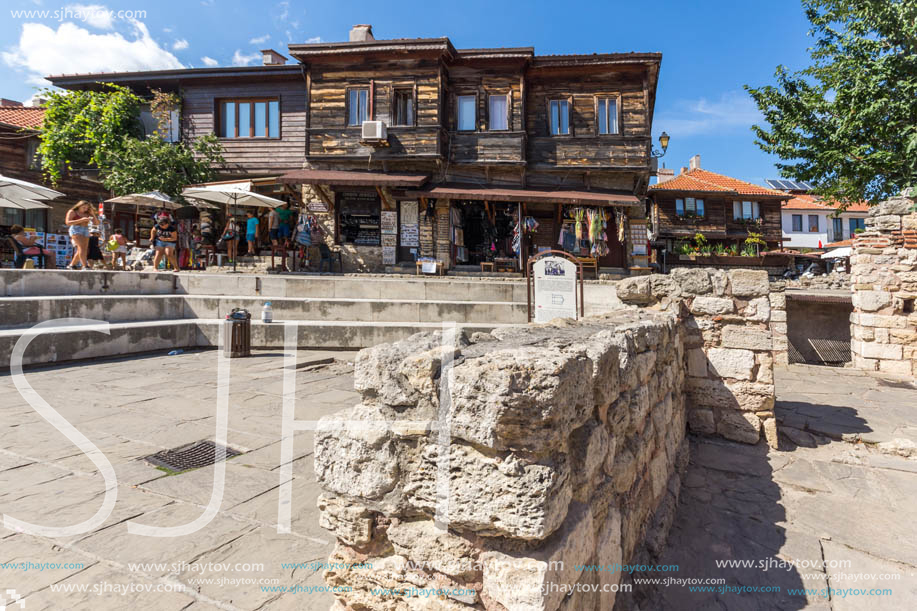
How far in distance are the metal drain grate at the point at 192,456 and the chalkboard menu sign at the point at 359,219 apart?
40.7ft

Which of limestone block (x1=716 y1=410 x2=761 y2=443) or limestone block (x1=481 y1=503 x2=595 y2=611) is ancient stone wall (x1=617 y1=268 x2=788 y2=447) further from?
limestone block (x1=481 y1=503 x2=595 y2=611)

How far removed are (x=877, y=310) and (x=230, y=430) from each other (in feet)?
35.5

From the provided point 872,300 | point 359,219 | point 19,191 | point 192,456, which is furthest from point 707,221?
point 19,191

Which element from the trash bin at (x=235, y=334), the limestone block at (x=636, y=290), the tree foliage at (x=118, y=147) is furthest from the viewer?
the tree foliage at (x=118, y=147)

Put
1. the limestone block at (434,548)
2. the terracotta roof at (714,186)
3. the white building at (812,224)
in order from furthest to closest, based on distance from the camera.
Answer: the white building at (812,224), the terracotta roof at (714,186), the limestone block at (434,548)

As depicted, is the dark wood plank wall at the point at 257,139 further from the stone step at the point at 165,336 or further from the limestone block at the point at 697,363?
the limestone block at the point at 697,363

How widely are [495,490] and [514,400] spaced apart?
0.97ft

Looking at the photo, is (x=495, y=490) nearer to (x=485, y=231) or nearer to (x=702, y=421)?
(x=702, y=421)

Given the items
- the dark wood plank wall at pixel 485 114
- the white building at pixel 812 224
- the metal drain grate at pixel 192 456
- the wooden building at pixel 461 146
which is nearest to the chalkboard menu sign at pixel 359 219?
the wooden building at pixel 461 146

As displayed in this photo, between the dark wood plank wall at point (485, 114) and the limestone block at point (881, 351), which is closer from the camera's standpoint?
the limestone block at point (881, 351)

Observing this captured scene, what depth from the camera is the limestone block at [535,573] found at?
130 centimetres

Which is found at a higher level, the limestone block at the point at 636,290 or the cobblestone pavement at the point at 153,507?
the limestone block at the point at 636,290

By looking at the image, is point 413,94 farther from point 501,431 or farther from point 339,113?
point 501,431

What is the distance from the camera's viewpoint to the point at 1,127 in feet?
53.3
